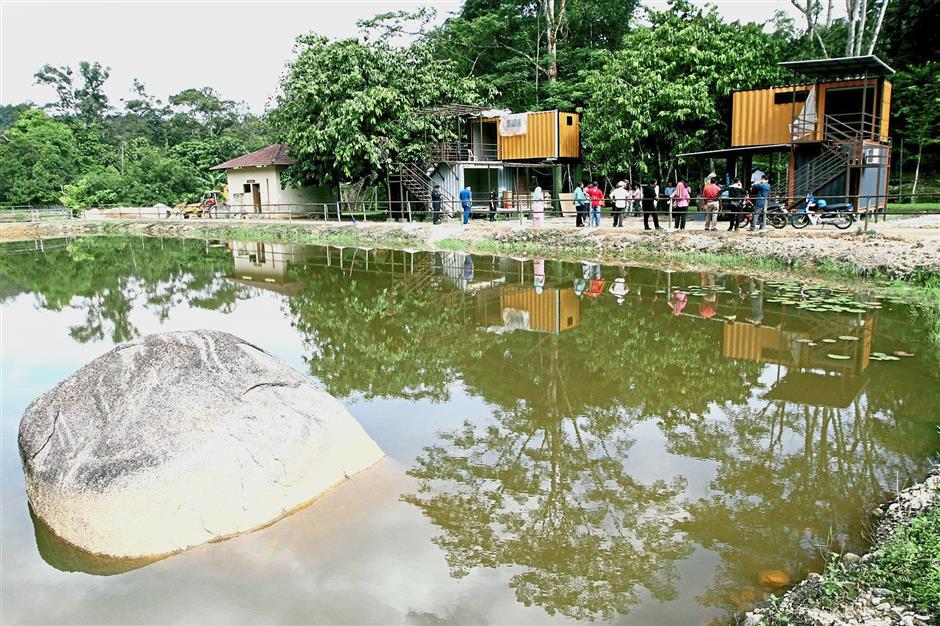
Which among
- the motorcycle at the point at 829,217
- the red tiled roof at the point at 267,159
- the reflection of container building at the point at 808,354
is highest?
the red tiled roof at the point at 267,159

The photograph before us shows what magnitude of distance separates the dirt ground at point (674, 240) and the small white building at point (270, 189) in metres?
4.42

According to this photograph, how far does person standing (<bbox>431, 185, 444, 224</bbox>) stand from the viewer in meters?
27.2

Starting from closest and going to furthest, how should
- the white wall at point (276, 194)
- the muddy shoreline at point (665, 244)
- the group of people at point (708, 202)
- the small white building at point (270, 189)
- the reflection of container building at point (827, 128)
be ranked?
the muddy shoreline at point (665, 244)
the group of people at point (708, 202)
the reflection of container building at point (827, 128)
the small white building at point (270, 189)
the white wall at point (276, 194)

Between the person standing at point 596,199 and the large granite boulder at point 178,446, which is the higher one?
the person standing at point 596,199

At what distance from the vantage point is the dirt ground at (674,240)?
14211 millimetres

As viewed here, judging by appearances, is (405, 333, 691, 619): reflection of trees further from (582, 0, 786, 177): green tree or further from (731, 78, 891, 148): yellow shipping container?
(582, 0, 786, 177): green tree

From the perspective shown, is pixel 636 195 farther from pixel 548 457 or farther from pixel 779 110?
pixel 548 457

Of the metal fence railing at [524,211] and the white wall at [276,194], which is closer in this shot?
the metal fence railing at [524,211]

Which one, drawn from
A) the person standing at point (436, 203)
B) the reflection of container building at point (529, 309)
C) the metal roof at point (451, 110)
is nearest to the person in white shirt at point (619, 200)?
the reflection of container building at point (529, 309)

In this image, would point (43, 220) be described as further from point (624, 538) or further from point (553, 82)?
point (624, 538)

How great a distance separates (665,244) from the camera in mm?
18234

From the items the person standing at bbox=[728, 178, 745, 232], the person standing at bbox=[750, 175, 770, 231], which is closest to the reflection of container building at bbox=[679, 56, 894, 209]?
the person standing at bbox=[728, 178, 745, 232]

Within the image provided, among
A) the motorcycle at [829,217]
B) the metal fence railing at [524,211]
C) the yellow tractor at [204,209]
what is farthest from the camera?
the yellow tractor at [204,209]

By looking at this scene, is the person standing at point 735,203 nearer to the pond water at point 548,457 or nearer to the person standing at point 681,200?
the person standing at point 681,200
